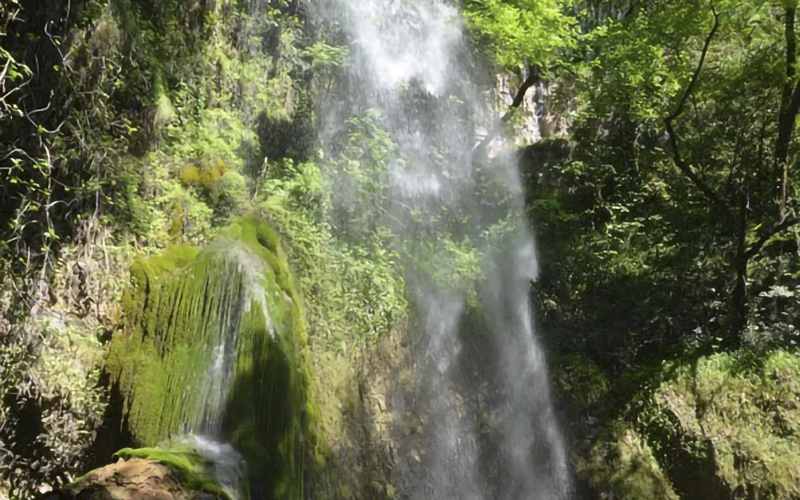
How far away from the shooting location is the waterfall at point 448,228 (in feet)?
23.5

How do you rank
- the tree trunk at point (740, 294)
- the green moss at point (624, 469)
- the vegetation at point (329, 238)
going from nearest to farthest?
the vegetation at point (329, 238), the green moss at point (624, 469), the tree trunk at point (740, 294)

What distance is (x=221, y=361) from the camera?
14.8 ft

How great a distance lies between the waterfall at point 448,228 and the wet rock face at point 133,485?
3784 mm

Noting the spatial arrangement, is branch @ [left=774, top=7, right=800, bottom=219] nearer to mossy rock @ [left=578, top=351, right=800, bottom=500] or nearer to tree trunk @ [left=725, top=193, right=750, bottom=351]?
tree trunk @ [left=725, top=193, right=750, bottom=351]

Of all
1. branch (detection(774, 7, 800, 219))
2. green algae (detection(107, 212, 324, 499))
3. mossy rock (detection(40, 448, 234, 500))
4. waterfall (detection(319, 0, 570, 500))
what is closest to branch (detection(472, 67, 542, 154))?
waterfall (detection(319, 0, 570, 500))

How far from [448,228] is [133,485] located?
18.9ft

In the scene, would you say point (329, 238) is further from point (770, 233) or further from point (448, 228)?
point (770, 233)

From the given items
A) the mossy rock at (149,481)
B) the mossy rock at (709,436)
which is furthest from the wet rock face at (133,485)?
the mossy rock at (709,436)

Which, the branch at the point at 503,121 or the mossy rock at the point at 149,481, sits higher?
the branch at the point at 503,121

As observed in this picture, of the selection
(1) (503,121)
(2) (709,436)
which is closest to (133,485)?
(2) (709,436)

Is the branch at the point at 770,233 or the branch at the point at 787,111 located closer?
the branch at the point at 787,111

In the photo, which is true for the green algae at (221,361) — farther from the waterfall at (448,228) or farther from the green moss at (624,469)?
the green moss at (624,469)

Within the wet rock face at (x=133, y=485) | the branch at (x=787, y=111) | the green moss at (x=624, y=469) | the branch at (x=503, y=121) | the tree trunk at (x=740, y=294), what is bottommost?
the wet rock face at (x=133, y=485)

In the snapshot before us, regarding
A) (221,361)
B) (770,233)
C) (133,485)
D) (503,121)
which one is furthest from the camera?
(503,121)
